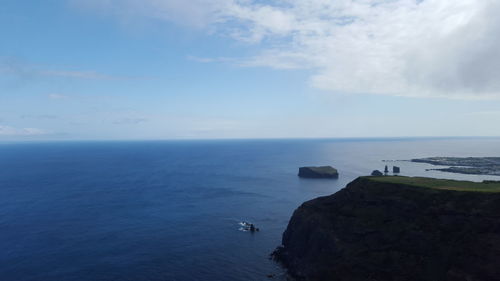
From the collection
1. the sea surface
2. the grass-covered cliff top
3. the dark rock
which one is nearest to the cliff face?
the grass-covered cliff top

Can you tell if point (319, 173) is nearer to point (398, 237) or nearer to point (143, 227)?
point (143, 227)

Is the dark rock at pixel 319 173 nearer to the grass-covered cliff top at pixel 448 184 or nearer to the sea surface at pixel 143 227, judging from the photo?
the sea surface at pixel 143 227

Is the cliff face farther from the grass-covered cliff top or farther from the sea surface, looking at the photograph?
the sea surface

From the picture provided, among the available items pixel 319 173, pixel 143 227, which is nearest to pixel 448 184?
pixel 143 227

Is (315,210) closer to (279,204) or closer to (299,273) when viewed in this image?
(299,273)

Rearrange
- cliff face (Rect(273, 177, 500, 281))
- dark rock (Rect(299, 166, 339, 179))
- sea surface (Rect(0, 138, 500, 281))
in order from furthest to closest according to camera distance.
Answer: dark rock (Rect(299, 166, 339, 179))
sea surface (Rect(0, 138, 500, 281))
cliff face (Rect(273, 177, 500, 281))

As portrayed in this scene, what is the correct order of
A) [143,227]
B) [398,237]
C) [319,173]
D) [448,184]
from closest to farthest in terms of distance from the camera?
[398,237]
[448,184]
[143,227]
[319,173]

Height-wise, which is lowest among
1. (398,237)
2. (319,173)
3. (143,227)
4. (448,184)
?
(143,227)

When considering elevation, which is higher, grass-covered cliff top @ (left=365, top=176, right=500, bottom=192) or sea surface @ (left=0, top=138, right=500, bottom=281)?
grass-covered cliff top @ (left=365, top=176, right=500, bottom=192)

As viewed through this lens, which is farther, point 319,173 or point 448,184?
point 319,173
